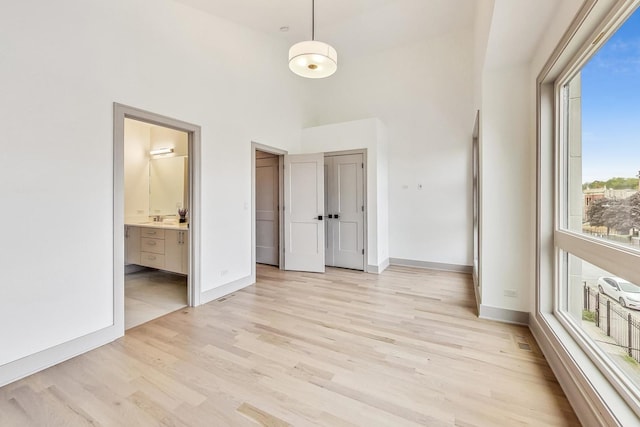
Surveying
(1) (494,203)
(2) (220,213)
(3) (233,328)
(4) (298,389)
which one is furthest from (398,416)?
(2) (220,213)

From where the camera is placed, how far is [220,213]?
3801 mm

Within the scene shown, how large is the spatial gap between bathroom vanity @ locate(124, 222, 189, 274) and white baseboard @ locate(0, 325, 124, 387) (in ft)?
5.09

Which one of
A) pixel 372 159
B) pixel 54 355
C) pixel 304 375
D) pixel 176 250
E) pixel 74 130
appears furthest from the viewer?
pixel 372 159

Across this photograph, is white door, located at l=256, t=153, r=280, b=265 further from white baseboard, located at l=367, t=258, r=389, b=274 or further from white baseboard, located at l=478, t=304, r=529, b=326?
white baseboard, located at l=478, t=304, r=529, b=326

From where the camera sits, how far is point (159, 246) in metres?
4.34

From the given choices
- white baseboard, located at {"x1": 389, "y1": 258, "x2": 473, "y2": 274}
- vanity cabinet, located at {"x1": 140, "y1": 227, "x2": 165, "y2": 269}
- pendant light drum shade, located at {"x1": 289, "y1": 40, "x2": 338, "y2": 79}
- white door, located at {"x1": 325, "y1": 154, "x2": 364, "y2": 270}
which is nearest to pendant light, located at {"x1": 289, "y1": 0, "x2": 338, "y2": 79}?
pendant light drum shade, located at {"x1": 289, "y1": 40, "x2": 338, "y2": 79}

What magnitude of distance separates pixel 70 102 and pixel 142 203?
3260 millimetres

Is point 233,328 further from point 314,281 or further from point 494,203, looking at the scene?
point 494,203

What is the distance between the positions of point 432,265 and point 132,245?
Result: 533cm

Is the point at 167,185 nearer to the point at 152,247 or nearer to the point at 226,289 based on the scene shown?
the point at 152,247

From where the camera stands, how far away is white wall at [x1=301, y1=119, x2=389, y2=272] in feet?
16.1

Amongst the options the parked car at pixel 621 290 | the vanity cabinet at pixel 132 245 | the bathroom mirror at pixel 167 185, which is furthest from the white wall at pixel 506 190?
the vanity cabinet at pixel 132 245

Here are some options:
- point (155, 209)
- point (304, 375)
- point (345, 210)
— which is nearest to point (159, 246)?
point (155, 209)

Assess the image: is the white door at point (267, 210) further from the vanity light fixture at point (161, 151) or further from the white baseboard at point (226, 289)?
the vanity light fixture at point (161, 151)
